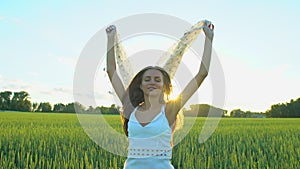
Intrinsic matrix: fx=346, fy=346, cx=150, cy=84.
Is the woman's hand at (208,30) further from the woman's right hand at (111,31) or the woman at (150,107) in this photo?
the woman's right hand at (111,31)

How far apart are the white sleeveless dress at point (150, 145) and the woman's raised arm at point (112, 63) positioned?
0.28 m

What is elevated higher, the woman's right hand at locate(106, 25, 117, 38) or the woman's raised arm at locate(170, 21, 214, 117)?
the woman's right hand at locate(106, 25, 117, 38)

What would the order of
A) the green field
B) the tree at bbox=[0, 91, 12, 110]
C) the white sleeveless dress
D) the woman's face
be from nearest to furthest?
1. the white sleeveless dress
2. the woman's face
3. the green field
4. the tree at bbox=[0, 91, 12, 110]

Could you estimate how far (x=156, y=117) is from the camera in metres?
2.15

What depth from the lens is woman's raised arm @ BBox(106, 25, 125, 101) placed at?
88.4 inches

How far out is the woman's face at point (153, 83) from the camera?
2.20 m

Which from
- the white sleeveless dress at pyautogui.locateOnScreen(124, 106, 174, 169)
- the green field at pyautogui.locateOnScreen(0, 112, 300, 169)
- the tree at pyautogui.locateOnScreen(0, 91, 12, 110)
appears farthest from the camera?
the tree at pyautogui.locateOnScreen(0, 91, 12, 110)

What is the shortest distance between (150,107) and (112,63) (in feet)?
1.26

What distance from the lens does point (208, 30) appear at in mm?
2211

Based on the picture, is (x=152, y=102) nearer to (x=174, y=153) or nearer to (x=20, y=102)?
(x=174, y=153)

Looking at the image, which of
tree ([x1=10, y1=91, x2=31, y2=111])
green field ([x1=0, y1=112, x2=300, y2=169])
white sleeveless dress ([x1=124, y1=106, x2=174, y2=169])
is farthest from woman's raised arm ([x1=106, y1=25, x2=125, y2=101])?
tree ([x1=10, y1=91, x2=31, y2=111])

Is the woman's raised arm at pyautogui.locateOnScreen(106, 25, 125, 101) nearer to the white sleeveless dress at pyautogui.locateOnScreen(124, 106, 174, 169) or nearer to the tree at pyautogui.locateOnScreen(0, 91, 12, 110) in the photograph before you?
the white sleeveless dress at pyautogui.locateOnScreen(124, 106, 174, 169)

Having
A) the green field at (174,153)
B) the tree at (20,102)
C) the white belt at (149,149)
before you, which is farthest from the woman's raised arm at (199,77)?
the tree at (20,102)

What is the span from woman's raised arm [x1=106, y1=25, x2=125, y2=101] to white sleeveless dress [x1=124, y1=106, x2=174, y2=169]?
280 millimetres
